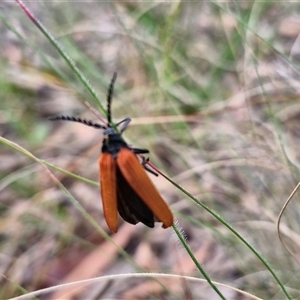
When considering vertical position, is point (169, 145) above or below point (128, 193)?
above

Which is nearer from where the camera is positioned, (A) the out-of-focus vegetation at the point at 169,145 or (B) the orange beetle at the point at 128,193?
(B) the orange beetle at the point at 128,193

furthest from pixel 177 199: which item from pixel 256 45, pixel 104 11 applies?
pixel 104 11

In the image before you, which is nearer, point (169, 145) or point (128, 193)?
point (128, 193)

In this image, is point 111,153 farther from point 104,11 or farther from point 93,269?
point 104,11

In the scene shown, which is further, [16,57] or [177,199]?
[16,57]

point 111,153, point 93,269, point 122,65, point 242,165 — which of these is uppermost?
point 122,65

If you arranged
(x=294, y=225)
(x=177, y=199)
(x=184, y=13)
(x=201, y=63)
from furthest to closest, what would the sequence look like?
(x=184, y=13)
(x=201, y=63)
(x=177, y=199)
(x=294, y=225)

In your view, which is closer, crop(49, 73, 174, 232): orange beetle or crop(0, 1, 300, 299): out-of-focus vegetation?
crop(49, 73, 174, 232): orange beetle

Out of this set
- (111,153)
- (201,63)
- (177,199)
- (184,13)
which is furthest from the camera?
(184,13)
